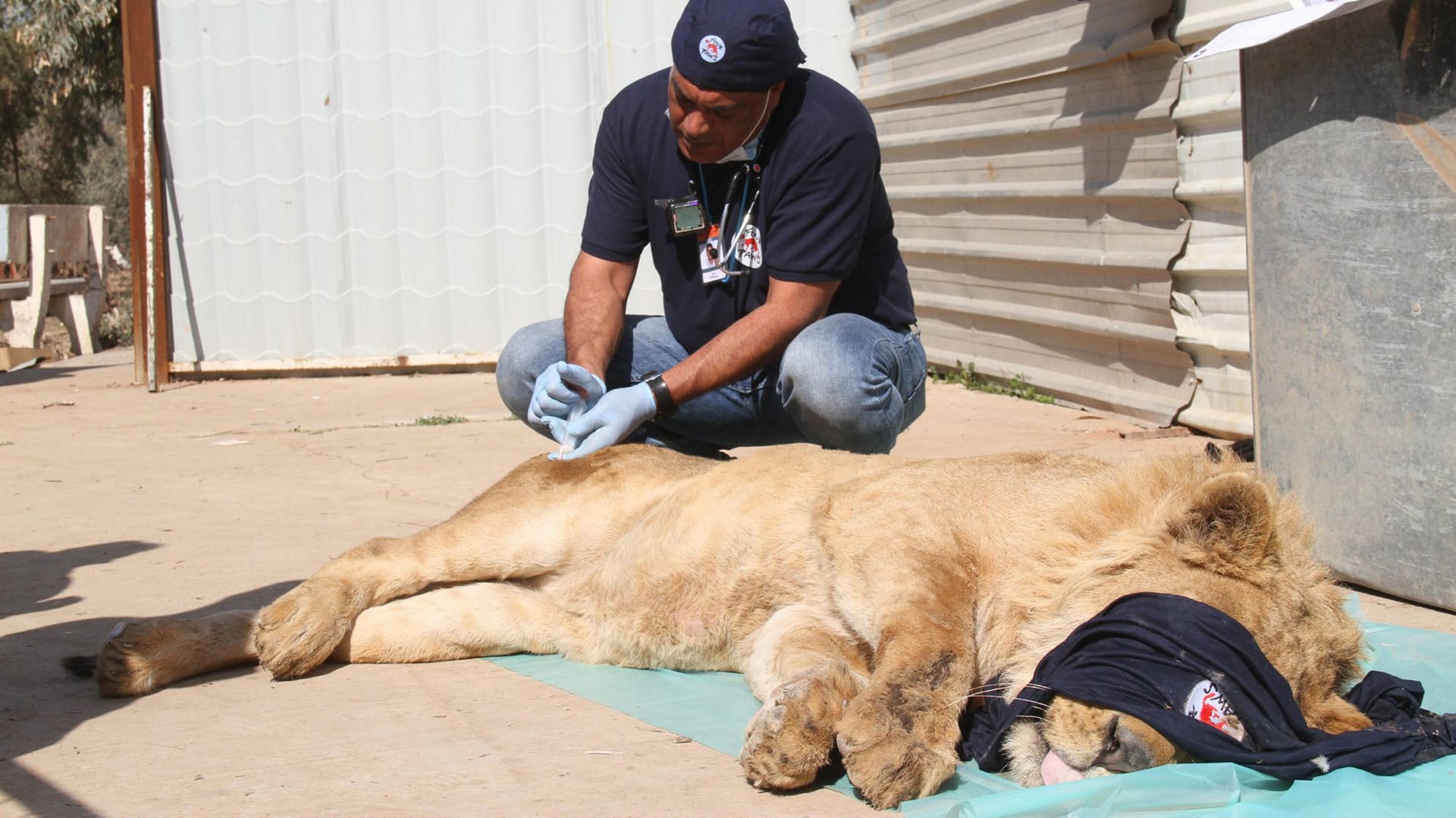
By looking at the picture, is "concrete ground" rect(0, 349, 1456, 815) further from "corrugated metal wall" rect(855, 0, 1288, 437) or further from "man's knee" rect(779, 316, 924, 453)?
"man's knee" rect(779, 316, 924, 453)

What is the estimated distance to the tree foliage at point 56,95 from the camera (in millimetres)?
18062

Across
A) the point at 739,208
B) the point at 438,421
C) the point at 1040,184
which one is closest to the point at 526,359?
the point at 739,208

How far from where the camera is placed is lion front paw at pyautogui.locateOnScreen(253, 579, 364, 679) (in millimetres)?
3309

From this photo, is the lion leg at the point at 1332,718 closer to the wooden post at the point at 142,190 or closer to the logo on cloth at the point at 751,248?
the logo on cloth at the point at 751,248

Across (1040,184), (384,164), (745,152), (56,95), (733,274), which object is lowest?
(733,274)

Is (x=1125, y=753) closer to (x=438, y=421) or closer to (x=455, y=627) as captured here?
(x=455, y=627)

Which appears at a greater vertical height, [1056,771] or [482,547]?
[482,547]

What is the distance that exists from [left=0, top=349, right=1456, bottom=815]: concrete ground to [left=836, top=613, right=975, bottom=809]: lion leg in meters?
0.11

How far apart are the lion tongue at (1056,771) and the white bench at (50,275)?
486 inches

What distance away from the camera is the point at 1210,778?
232cm

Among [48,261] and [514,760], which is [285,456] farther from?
[48,261]

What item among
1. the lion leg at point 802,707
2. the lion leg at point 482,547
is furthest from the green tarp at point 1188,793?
the lion leg at point 482,547

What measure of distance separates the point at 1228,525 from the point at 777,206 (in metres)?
2.05

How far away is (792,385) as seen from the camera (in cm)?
424
